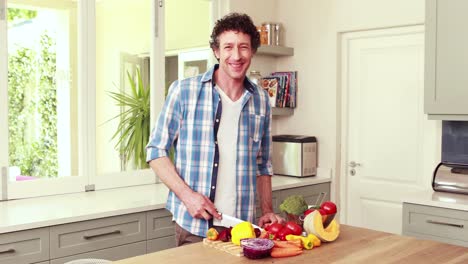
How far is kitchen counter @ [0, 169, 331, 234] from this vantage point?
2.62m

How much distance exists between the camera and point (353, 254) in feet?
6.21

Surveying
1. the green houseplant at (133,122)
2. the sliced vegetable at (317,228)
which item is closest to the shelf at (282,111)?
the green houseplant at (133,122)

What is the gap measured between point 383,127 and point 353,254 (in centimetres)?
240

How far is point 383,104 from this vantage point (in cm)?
414

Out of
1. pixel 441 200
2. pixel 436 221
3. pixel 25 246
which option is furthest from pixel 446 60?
pixel 25 246

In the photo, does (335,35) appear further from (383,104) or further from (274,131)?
(274,131)

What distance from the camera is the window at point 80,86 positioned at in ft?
10.6

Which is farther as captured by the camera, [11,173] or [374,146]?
[374,146]

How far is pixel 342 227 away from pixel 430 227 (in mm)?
1160

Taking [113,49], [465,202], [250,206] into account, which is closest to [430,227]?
[465,202]

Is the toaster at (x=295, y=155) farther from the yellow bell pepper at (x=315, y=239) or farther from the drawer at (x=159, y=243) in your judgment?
the yellow bell pepper at (x=315, y=239)

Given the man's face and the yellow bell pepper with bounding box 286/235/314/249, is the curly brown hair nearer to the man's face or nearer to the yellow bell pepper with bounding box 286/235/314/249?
the man's face

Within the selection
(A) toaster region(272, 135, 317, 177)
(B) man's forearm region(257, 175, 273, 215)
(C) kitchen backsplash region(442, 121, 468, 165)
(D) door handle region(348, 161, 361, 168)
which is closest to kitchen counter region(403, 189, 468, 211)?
(C) kitchen backsplash region(442, 121, 468, 165)

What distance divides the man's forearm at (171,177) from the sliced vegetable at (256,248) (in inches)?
16.2
